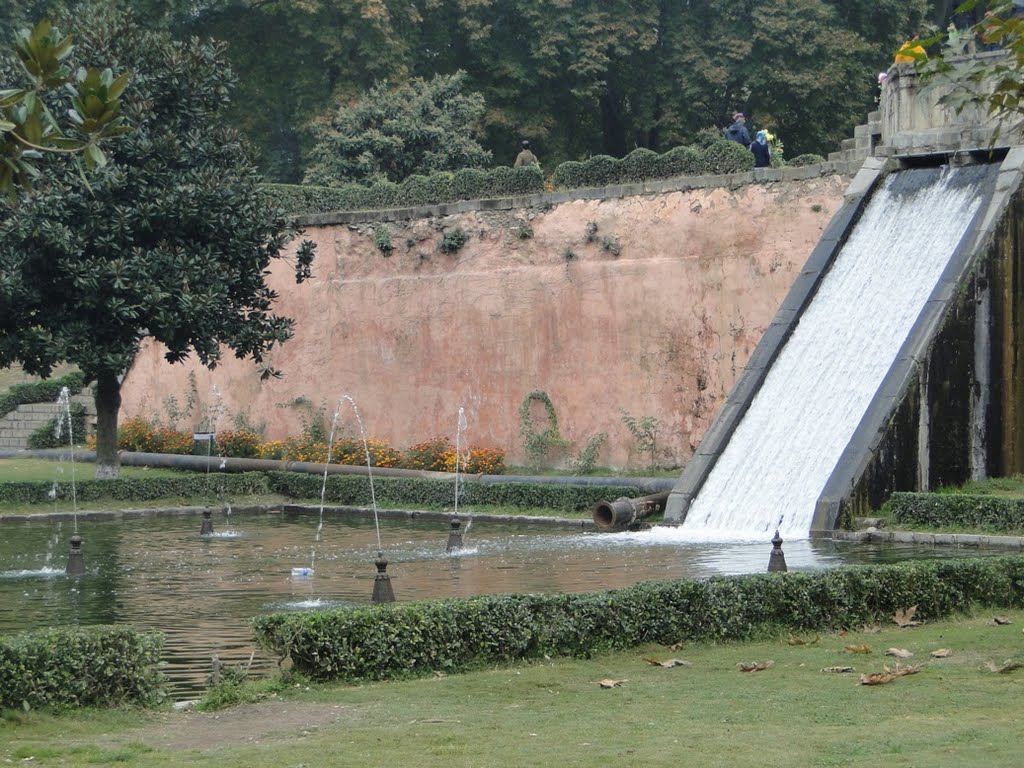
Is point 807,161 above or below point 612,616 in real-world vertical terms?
above

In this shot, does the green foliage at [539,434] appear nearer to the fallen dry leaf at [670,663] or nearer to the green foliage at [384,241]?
the green foliage at [384,241]

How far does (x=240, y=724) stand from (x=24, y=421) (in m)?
26.9

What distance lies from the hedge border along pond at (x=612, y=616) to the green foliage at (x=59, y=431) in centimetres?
2429

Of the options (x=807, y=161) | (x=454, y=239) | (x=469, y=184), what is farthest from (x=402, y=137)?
(x=807, y=161)

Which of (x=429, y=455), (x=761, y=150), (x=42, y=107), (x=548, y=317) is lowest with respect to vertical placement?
(x=429, y=455)

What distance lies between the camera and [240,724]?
8.95 m

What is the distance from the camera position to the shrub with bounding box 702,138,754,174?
26.0m

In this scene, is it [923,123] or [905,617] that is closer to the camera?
[905,617]

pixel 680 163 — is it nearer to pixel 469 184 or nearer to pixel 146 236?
pixel 469 184

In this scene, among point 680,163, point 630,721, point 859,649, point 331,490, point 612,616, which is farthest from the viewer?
point 331,490

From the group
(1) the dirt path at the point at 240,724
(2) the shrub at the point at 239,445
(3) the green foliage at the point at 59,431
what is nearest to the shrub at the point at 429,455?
(2) the shrub at the point at 239,445

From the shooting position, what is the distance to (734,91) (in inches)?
1507

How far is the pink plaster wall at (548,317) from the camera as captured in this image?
25.7 m

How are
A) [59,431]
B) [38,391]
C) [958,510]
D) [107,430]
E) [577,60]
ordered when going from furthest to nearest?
[577,60] < [38,391] < [59,431] < [107,430] < [958,510]
